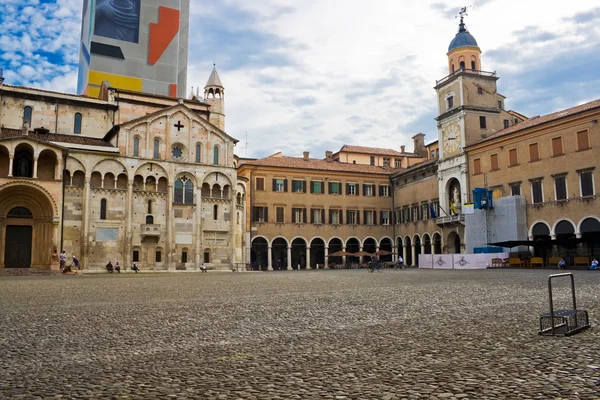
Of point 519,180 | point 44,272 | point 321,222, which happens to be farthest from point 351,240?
point 44,272

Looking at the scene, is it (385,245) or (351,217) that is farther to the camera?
(385,245)

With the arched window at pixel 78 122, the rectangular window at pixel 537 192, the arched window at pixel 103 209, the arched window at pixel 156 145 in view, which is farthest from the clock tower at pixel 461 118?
the arched window at pixel 78 122

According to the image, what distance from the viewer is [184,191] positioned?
41.6 m

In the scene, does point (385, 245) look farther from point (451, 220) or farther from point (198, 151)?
point (198, 151)

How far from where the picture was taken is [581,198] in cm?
3569

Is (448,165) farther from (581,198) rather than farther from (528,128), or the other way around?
(581,198)

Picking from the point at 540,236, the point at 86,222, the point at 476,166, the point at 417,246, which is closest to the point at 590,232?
the point at 540,236

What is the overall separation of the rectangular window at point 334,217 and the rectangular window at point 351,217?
45.0 inches

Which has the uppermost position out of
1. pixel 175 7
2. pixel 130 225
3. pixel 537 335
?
pixel 175 7

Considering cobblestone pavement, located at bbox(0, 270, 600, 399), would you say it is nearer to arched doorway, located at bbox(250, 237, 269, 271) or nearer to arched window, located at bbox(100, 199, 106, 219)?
arched window, located at bbox(100, 199, 106, 219)

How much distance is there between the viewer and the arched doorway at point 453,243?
4772cm

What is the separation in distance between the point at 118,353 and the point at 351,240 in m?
50.4

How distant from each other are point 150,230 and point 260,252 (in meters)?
15.0

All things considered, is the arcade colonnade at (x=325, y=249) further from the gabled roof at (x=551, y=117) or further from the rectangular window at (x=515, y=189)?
the gabled roof at (x=551, y=117)
